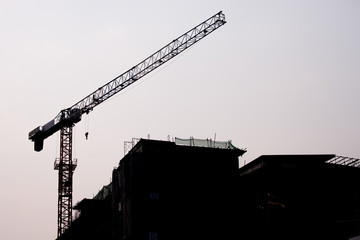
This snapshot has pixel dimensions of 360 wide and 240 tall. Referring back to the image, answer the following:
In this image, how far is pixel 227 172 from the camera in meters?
59.8

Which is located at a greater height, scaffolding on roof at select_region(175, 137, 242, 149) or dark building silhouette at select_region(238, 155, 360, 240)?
scaffolding on roof at select_region(175, 137, 242, 149)

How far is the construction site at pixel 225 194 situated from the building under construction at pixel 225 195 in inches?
4.3

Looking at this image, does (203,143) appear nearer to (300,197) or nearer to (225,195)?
(225,195)

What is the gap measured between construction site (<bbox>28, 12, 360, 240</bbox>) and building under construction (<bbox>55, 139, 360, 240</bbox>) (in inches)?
Answer: 4.3

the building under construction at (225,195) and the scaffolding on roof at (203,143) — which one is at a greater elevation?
the scaffolding on roof at (203,143)

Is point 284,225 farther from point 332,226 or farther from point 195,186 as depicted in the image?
point 195,186

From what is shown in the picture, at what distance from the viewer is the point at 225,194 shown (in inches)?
2308

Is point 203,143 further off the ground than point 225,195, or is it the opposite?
point 203,143

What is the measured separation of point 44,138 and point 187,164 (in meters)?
29.4

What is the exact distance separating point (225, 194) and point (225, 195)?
4.9 inches

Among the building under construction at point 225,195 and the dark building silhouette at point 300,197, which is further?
the dark building silhouette at point 300,197

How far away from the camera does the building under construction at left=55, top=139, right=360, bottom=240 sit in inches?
2175

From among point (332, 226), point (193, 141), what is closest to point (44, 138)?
point (193, 141)

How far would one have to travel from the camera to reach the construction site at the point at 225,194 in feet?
181
